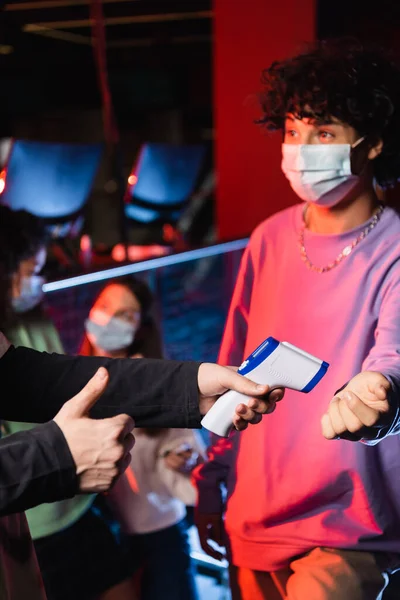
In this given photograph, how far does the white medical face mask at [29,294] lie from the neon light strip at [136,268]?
0.07 feet

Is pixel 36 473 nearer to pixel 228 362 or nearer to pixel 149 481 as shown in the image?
pixel 228 362

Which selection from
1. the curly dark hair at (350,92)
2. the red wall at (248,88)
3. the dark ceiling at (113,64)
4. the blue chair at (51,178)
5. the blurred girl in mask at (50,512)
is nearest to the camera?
the curly dark hair at (350,92)

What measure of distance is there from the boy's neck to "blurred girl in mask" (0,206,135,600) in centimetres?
68

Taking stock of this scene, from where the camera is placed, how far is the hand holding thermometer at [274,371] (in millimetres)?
1072

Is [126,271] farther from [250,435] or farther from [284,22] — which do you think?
[284,22]

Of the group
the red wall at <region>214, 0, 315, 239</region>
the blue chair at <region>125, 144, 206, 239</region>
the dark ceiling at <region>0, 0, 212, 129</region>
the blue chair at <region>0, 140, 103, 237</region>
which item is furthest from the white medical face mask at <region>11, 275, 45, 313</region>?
the dark ceiling at <region>0, 0, 212, 129</region>

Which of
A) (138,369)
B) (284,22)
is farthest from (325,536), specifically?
(284,22)

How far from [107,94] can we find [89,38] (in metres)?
6.93

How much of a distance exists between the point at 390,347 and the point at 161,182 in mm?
3968

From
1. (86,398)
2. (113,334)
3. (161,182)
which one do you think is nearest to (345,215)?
(86,398)

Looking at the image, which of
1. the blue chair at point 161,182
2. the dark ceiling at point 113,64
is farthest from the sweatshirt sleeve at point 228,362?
the dark ceiling at point 113,64

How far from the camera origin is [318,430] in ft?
4.20

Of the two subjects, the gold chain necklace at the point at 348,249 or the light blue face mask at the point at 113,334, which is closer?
the gold chain necklace at the point at 348,249

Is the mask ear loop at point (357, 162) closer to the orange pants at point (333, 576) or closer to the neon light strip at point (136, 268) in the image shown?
the orange pants at point (333, 576)
